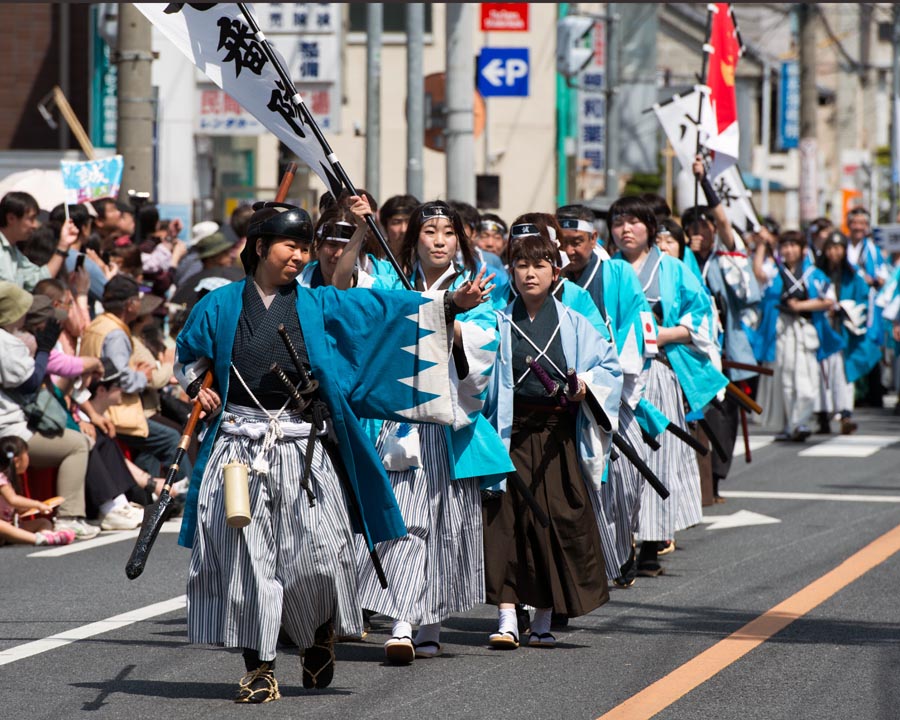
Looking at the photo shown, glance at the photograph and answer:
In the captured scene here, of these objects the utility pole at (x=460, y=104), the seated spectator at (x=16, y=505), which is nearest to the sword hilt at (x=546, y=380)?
the seated spectator at (x=16, y=505)

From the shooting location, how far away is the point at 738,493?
12.0 meters

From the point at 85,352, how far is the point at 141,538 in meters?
5.21

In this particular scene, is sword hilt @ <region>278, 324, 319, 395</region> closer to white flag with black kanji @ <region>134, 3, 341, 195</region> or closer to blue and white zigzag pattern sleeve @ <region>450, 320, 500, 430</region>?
blue and white zigzag pattern sleeve @ <region>450, 320, 500, 430</region>

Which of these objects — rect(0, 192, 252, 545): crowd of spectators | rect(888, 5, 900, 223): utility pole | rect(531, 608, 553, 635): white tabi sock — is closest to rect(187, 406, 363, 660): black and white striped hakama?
rect(531, 608, 553, 635): white tabi sock

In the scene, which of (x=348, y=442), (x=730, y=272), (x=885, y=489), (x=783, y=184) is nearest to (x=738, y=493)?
(x=885, y=489)

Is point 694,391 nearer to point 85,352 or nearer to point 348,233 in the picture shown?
point 348,233

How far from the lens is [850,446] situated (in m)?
15.3

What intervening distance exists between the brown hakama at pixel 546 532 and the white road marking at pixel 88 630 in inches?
66.7

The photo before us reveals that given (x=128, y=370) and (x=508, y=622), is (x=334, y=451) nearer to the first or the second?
(x=508, y=622)

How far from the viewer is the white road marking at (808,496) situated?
38.0 feet

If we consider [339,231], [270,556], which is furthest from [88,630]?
[339,231]

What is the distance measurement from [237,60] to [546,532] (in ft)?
7.67

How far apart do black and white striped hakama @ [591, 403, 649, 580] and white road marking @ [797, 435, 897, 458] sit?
6615mm

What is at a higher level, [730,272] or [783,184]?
[783,184]
